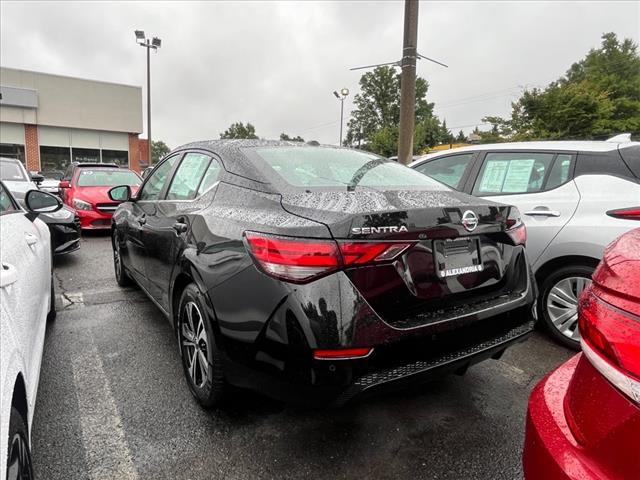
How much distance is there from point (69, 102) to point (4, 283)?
26.2 meters

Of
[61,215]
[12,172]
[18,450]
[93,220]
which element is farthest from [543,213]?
[12,172]

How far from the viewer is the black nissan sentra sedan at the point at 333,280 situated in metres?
1.68

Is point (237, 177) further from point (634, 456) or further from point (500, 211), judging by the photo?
point (634, 456)

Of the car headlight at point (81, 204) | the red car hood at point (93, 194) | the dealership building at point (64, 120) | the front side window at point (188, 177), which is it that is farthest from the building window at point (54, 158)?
the front side window at point (188, 177)

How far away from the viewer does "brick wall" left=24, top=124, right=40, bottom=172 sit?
22.5m

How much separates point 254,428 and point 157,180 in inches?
87.5

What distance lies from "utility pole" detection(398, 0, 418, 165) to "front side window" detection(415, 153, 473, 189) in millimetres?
2172

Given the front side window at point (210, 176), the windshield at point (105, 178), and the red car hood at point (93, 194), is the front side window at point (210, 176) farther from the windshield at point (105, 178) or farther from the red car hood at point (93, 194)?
the windshield at point (105, 178)

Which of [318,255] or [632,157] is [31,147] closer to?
[318,255]

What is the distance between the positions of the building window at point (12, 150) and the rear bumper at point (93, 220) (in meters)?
18.8

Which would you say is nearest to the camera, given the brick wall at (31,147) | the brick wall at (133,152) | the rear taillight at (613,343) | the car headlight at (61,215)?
the rear taillight at (613,343)

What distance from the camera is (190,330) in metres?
2.52

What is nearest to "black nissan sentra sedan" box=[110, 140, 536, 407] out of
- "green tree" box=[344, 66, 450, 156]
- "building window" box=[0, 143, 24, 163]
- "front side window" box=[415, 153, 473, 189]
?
"front side window" box=[415, 153, 473, 189]

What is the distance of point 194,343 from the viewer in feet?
8.05
